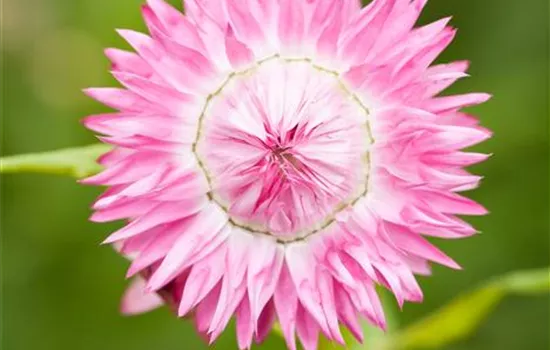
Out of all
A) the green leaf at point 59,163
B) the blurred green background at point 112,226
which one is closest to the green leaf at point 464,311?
the blurred green background at point 112,226

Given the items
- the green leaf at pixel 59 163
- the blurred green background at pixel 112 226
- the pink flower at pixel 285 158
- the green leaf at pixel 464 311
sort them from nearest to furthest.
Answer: the pink flower at pixel 285 158, the green leaf at pixel 59 163, the green leaf at pixel 464 311, the blurred green background at pixel 112 226

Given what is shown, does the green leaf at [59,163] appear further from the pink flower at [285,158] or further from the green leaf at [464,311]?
the green leaf at [464,311]

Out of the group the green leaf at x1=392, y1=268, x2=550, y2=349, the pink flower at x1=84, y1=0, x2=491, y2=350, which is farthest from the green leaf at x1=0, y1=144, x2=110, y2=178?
the green leaf at x1=392, y1=268, x2=550, y2=349

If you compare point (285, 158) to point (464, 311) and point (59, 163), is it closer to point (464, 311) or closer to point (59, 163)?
point (59, 163)

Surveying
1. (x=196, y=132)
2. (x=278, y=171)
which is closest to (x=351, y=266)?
(x=278, y=171)

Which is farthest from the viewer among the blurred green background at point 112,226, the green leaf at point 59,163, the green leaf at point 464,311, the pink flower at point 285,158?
the blurred green background at point 112,226

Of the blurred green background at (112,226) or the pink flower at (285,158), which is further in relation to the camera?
the blurred green background at (112,226)
